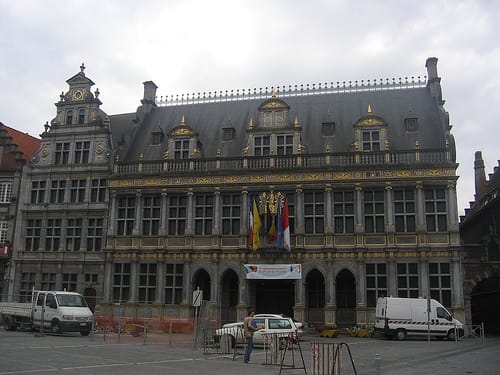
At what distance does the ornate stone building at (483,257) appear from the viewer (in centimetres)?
3625

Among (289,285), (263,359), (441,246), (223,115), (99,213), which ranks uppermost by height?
(223,115)

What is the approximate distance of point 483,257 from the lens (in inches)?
1431

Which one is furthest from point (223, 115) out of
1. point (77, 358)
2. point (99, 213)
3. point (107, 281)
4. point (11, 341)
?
point (77, 358)

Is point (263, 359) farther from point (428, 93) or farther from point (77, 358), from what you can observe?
point (428, 93)

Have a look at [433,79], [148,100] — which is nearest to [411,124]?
[433,79]

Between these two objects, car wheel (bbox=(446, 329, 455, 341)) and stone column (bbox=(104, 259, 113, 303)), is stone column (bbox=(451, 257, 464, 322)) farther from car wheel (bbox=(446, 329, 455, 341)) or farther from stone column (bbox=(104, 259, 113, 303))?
stone column (bbox=(104, 259, 113, 303))

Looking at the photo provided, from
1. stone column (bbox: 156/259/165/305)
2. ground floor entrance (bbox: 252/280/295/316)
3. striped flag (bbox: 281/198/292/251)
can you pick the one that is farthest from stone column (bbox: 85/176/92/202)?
striped flag (bbox: 281/198/292/251)

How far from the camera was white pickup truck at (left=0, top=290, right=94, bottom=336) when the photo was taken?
29.5m

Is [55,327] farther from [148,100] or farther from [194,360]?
[148,100]

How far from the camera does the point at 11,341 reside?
23922mm

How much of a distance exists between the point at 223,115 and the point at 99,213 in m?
12.6

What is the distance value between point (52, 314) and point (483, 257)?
88.3ft

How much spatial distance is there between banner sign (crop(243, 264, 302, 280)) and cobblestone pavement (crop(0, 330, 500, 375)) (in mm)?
11506

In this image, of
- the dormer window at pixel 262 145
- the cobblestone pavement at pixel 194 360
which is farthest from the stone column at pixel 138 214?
the cobblestone pavement at pixel 194 360
